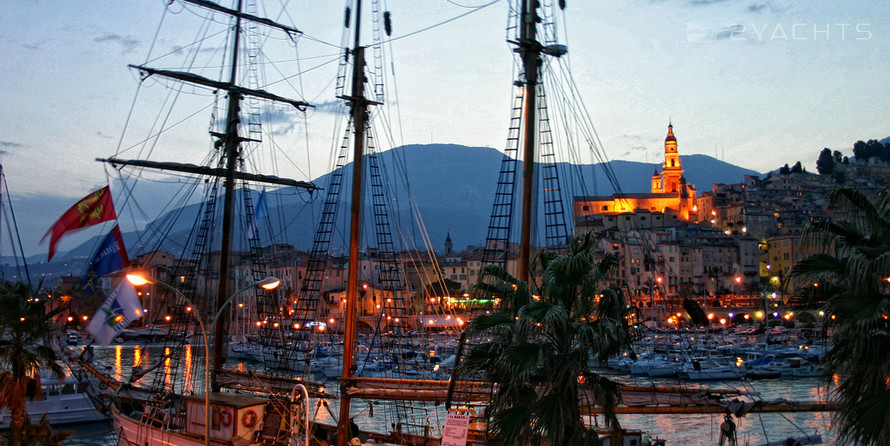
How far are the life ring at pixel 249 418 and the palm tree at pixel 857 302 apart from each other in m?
13.6

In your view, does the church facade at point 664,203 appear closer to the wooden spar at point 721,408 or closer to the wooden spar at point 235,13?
the wooden spar at point 235,13

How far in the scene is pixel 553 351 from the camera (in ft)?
35.8

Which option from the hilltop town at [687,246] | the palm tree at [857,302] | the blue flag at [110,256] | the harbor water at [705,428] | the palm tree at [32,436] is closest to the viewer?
the palm tree at [857,302]

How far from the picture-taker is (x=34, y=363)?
1748 centimetres

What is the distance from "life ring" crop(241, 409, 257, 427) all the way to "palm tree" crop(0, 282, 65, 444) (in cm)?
437

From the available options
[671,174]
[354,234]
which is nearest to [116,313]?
[354,234]

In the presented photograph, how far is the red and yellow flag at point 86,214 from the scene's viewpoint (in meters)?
20.8

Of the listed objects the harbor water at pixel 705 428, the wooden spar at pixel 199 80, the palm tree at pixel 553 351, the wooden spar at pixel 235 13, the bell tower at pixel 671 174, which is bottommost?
the harbor water at pixel 705 428

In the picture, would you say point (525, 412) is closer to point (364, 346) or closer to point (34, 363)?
point (34, 363)

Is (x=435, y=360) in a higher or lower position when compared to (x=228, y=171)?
lower

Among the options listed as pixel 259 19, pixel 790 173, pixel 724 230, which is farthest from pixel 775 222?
pixel 259 19

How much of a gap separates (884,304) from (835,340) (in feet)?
2.70

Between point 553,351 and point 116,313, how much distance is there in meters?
12.5

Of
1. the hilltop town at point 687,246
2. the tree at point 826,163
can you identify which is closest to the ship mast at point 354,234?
the hilltop town at point 687,246
